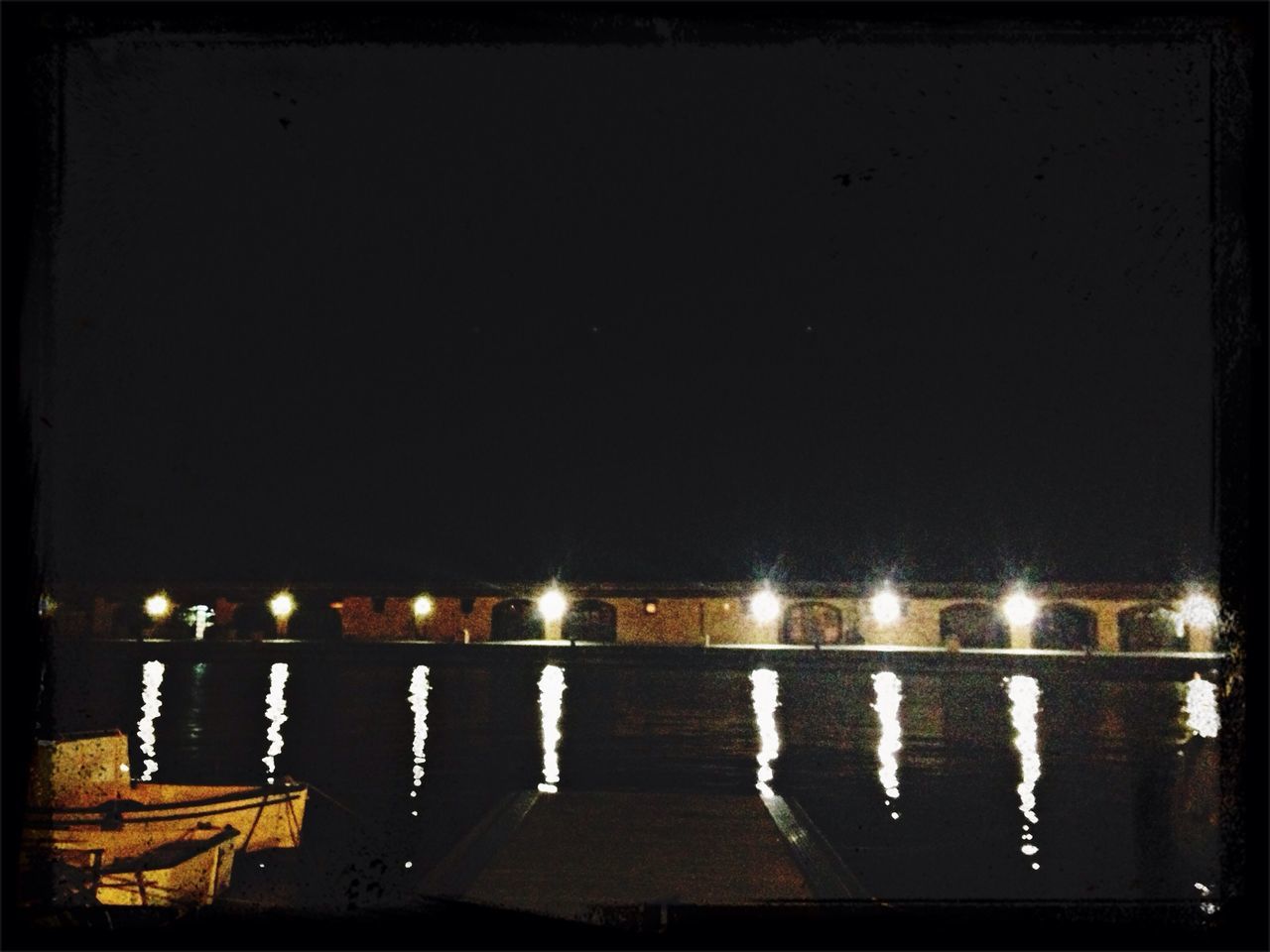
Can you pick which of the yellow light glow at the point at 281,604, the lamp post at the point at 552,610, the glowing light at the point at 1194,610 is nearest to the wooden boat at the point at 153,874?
the lamp post at the point at 552,610

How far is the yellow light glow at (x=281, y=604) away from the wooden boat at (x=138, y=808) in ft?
80.1

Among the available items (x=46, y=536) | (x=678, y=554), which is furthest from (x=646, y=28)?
(x=678, y=554)

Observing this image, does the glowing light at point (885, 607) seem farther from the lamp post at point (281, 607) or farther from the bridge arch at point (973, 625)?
the lamp post at point (281, 607)

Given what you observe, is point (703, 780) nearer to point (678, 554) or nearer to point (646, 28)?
point (646, 28)

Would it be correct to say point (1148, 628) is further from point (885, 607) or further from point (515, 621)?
point (515, 621)

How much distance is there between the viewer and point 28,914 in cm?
346

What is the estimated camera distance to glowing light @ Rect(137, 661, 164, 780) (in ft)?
A: 50.4

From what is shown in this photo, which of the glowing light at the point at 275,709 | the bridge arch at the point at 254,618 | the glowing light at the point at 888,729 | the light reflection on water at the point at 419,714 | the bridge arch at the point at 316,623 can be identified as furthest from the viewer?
the bridge arch at the point at 254,618

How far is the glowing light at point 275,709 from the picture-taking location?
15.7 meters

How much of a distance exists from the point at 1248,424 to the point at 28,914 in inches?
189

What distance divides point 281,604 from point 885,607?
72.9ft

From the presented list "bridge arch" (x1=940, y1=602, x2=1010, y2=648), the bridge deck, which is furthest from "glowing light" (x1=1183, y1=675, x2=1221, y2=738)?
the bridge deck

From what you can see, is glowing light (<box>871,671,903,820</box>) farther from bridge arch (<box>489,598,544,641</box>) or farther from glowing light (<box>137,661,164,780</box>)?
bridge arch (<box>489,598,544,641</box>)

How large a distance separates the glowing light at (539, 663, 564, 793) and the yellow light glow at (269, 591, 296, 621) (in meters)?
12.0
